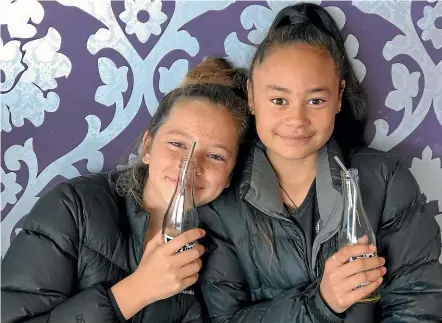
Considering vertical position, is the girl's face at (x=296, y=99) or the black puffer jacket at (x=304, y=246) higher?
the girl's face at (x=296, y=99)

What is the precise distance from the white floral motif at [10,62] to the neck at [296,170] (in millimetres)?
587

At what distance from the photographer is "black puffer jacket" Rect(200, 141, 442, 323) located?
Result: 3.82 ft

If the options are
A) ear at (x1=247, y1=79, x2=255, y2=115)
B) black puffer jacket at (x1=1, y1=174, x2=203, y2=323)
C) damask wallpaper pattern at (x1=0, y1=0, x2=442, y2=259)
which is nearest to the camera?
black puffer jacket at (x1=1, y1=174, x2=203, y2=323)

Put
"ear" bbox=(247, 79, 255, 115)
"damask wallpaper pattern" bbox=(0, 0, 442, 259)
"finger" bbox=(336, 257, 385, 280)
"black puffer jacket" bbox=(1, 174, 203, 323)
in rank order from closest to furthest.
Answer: "finger" bbox=(336, 257, 385, 280), "black puffer jacket" bbox=(1, 174, 203, 323), "ear" bbox=(247, 79, 255, 115), "damask wallpaper pattern" bbox=(0, 0, 442, 259)

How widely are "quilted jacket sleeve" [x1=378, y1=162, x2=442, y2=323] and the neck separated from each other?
0.52 feet

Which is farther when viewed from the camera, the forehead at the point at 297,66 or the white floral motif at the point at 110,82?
the white floral motif at the point at 110,82

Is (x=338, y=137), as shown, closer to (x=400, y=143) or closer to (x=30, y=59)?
(x=400, y=143)

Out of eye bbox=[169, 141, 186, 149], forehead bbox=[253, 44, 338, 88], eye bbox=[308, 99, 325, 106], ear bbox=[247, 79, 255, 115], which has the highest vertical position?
forehead bbox=[253, 44, 338, 88]

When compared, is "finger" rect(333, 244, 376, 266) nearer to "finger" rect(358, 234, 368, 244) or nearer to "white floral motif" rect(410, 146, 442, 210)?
"finger" rect(358, 234, 368, 244)

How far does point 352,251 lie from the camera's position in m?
1.00

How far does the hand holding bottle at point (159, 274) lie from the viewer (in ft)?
3.51

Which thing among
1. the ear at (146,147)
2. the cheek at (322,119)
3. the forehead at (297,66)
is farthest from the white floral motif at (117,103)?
the cheek at (322,119)

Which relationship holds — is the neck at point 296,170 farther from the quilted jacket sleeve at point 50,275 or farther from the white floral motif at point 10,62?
the white floral motif at point 10,62

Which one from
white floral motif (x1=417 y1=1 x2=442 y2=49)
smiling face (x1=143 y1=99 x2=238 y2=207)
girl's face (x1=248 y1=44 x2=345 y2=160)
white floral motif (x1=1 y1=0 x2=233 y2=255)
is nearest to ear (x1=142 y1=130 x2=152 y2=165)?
smiling face (x1=143 y1=99 x2=238 y2=207)
